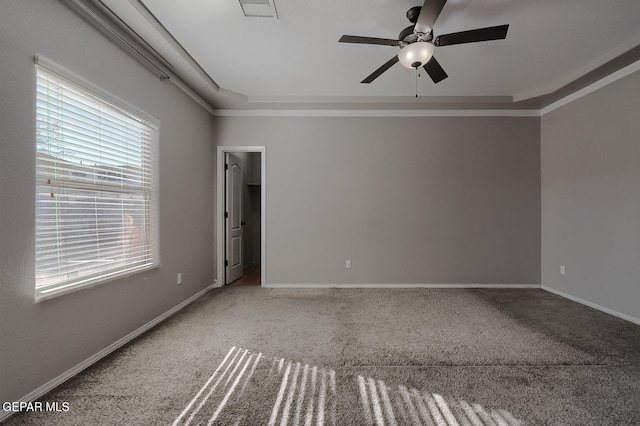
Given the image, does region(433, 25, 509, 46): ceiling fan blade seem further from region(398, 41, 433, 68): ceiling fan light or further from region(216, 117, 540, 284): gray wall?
region(216, 117, 540, 284): gray wall

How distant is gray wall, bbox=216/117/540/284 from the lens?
4.20 metres

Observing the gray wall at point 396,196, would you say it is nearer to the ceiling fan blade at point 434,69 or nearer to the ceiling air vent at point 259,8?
the ceiling fan blade at point 434,69

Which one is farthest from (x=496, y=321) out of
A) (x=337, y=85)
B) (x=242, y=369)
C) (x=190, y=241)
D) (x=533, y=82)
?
(x=190, y=241)

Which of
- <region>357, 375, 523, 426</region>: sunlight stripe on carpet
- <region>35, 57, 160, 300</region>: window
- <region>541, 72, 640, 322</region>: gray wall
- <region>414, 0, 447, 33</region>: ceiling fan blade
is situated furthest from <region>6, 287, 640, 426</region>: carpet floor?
<region>414, 0, 447, 33</region>: ceiling fan blade

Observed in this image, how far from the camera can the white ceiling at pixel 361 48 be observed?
2.19 m

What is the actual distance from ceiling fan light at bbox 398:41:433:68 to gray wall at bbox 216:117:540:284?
2.09m

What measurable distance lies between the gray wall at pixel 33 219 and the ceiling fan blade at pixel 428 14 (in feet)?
8.03

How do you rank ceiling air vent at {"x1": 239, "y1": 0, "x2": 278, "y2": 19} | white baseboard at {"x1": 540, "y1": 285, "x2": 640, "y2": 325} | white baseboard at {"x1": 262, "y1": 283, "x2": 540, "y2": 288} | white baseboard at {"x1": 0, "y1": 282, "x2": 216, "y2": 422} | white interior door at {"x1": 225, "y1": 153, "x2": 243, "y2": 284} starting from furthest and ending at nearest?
white interior door at {"x1": 225, "y1": 153, "x2": 243, "y2": 284}, white baseboard at {"x1": 262, "y1": 283, "x2": 540, "y2": 288}, white baseboard at {"x1": 540, "y1": 285, "x2": 640, "y2": 325}, ceiling air vent at {"x1": 239, "y1": 0, "x2": 278, "y2": 19}, white baseboard at {"x1": 0, "y1": 282, "x2": 216, "y2": 422}

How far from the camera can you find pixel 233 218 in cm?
461

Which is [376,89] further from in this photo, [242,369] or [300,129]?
[242,369]

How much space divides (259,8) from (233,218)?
3.13m

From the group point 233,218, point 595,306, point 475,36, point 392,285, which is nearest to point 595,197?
point 595,306

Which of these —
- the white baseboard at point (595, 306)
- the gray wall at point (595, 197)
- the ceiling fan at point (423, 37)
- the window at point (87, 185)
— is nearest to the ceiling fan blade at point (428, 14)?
the ceiling fan at point (423, 37)

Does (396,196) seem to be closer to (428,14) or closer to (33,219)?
(428,14)
